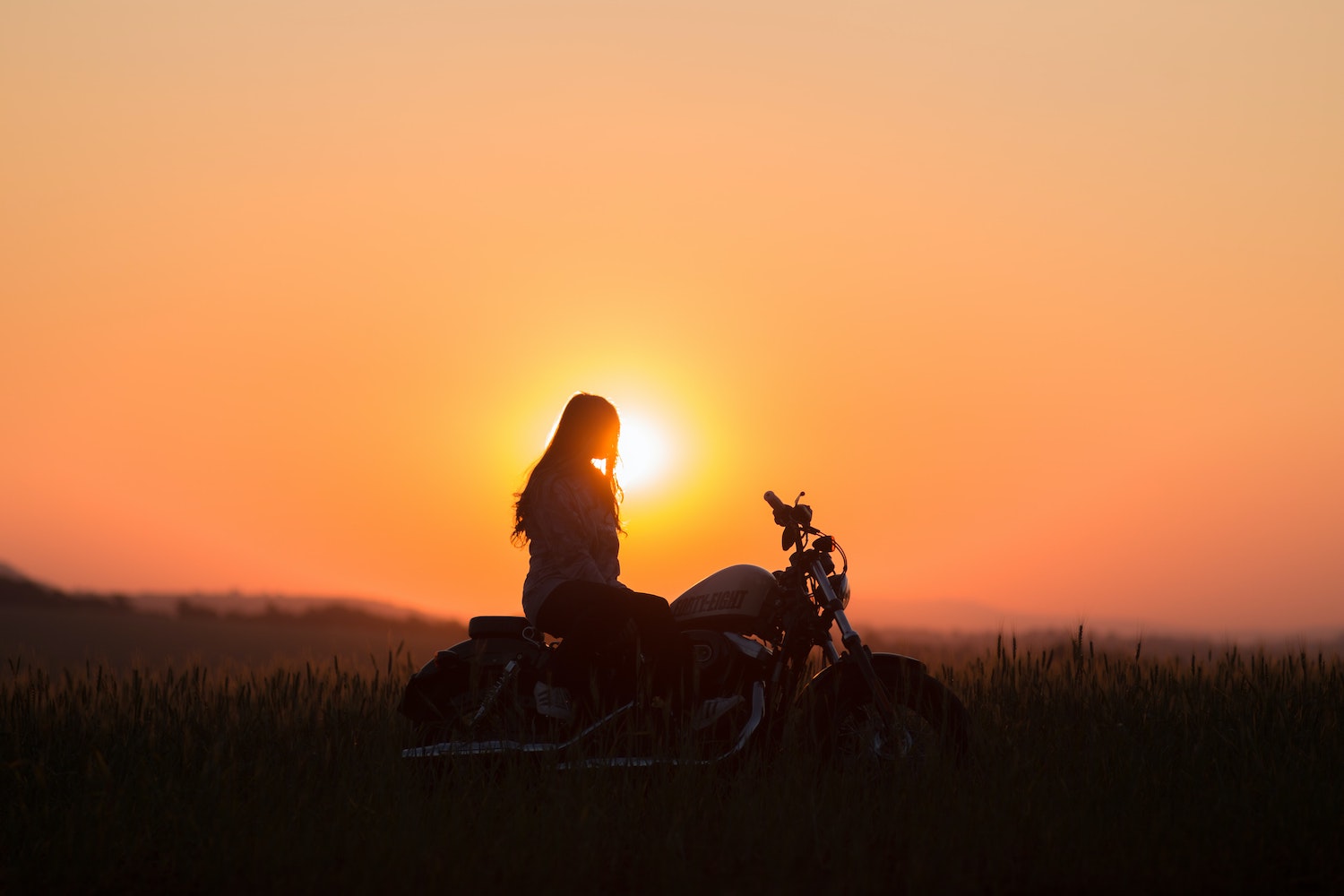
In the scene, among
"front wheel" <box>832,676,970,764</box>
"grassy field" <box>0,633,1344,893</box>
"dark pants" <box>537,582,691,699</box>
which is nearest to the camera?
"grassy field" <box>0,633,1344,893</box>

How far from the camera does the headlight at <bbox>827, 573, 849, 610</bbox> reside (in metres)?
6.69

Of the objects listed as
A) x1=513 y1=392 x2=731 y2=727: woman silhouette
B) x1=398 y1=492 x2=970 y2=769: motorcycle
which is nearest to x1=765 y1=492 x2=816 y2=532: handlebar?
x1=398 y1=492 x2=970 y2=769: motorcycle

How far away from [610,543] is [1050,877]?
3044 mm

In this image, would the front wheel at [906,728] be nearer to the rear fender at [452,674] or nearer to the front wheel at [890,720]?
the front wheel at [890,720]

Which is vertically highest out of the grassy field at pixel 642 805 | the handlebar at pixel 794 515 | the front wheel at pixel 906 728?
the handlebar at pixel 794 515

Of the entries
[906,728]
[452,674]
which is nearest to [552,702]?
[452,674]

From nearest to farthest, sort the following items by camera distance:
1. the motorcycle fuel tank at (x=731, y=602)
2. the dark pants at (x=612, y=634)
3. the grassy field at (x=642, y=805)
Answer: the grassy field at (x=642, y=805) → the dark pants at (x=612, y=634) → the motorcycle fuel tank at (x=731, y=602)

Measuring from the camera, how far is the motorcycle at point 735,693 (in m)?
6.50

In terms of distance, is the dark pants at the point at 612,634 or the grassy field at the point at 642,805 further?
the dark pants at the point at 612,634

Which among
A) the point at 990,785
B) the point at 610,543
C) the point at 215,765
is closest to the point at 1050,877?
the point at 990,785

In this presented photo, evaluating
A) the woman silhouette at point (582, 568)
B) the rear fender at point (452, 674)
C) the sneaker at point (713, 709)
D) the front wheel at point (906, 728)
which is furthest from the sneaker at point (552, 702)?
the front wheel at point (906, 728)

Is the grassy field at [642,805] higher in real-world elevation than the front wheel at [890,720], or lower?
lower

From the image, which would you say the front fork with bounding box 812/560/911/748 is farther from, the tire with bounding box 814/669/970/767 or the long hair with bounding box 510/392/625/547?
the long hair with bounding box 510/392/625/547

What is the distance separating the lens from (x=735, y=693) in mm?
6820
